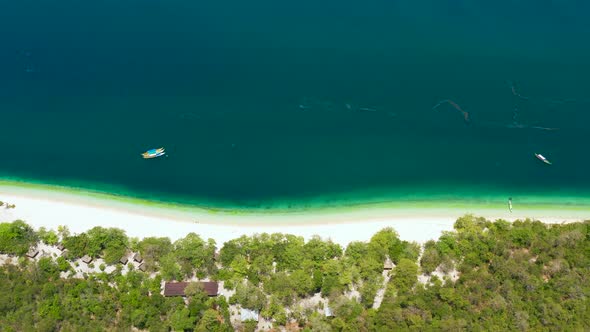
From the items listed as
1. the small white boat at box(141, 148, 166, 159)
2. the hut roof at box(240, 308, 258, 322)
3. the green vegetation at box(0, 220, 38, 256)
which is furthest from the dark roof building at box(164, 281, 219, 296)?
the small white boat at box(141, 148, 166, 159)

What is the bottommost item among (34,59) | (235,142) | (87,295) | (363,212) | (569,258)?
(87,295)

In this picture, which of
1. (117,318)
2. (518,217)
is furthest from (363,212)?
(117,318)

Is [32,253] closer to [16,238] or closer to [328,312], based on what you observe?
[16,238]

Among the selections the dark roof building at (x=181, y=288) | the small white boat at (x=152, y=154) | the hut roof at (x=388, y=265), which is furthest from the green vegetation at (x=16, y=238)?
the hut roof at (x=388, y=265)

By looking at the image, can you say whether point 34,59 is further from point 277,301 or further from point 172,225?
point 277,301

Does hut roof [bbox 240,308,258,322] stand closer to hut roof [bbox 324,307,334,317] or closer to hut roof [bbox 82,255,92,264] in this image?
hut roof [bbox 324,307,334,317]

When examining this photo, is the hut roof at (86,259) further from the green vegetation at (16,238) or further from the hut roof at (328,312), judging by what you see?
the hut roof at (328,312)
